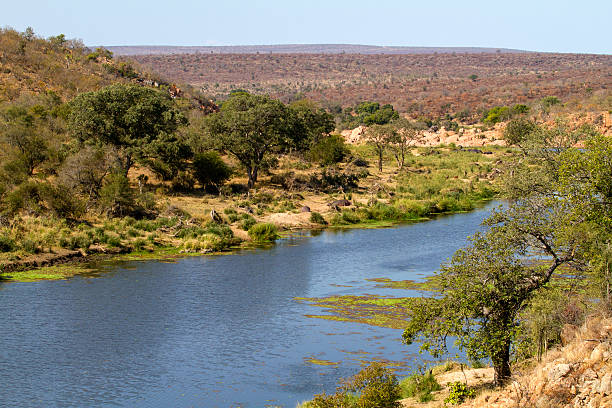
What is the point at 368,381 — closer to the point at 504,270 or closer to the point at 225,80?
the point at 504,270

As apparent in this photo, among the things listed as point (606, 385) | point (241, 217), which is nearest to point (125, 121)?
point (241, 217)

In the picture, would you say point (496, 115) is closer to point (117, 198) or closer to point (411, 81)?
point (411, 81)

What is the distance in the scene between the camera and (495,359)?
1501 centimetres

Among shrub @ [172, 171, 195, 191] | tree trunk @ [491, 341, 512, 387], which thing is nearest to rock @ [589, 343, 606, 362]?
tree trunk @ [491, 341, 512, 387]

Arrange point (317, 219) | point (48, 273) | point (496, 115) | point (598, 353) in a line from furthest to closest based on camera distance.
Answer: point (496, 115), point (317, 219), point (48, 273), point (598, 353)

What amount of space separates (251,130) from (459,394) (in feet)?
131

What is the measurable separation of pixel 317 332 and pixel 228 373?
15.2 feet

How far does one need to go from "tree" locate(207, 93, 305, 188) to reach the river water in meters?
17.2

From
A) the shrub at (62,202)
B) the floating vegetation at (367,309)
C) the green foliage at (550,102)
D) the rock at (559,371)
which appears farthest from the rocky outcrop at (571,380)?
the green foliage at (550,102)

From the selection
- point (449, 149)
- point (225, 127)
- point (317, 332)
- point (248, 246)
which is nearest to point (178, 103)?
point (225, 127)

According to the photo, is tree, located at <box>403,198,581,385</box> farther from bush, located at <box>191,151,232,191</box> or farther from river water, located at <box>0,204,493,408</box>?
bush, located at <box>191,151,232,191</box>

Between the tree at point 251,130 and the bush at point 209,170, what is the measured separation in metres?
1.22

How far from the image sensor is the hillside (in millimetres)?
123375

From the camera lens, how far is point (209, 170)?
51.8 meters
